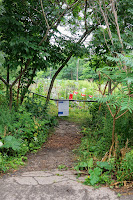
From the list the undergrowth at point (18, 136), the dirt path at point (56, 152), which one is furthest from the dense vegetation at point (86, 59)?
the dirt path at point (56, 152)

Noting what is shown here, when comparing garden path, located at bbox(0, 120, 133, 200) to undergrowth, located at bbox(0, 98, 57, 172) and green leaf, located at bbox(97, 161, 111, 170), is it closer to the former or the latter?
undergrowth, located at bbox(0, 98, 57, 172)

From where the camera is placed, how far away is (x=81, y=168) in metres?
3.32

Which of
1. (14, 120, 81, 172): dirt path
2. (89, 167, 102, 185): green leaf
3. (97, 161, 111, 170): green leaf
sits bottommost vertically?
(14, 120, 81, 172): dirt path

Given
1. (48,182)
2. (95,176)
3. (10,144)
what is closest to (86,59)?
(10,144)

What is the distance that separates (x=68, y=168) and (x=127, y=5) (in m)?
4.39

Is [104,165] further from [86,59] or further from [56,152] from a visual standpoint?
[86,59]

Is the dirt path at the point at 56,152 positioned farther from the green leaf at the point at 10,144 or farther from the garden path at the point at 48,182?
the green leaf at the point at 10,144

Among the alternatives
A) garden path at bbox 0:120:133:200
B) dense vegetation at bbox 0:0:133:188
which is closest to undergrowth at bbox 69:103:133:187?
dense vegetation at bbox 0:0:133:188

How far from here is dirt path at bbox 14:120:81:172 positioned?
3.65m

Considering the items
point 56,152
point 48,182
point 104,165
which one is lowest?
point 56,152

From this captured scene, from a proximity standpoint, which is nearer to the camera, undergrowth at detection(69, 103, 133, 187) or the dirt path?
undergrowth at detection(69, 103, 133, 187)

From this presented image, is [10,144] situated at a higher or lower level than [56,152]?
higher

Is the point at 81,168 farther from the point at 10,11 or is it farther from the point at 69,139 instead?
the point at 10,11

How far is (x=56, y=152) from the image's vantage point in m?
4.38
